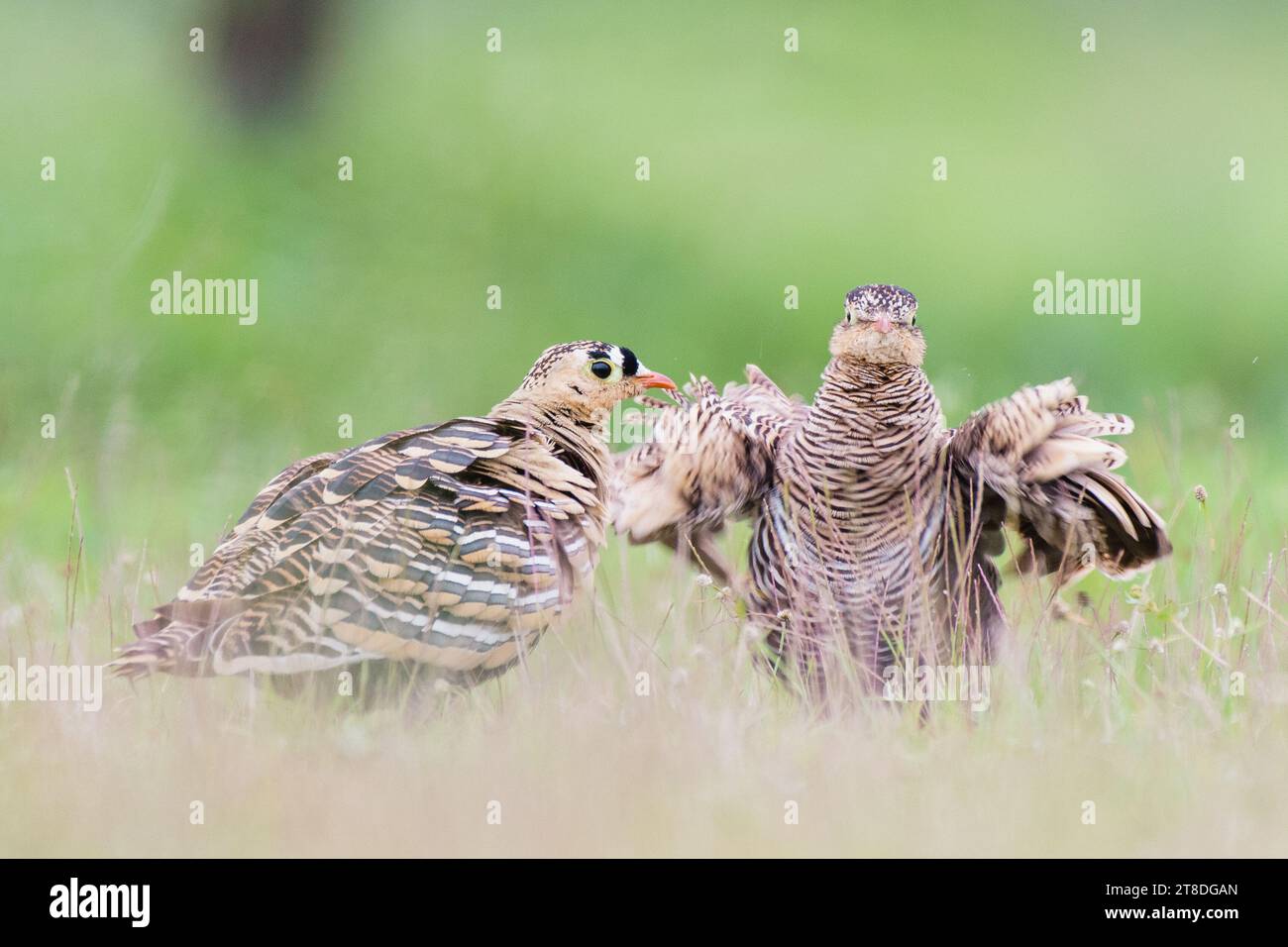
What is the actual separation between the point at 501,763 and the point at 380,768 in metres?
0.33

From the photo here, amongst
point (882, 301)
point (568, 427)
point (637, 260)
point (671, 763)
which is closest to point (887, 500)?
point (882, 301)

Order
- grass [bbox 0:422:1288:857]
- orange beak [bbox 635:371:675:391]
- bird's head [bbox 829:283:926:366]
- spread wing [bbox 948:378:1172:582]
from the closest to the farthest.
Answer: grass [bbox 0:422:1288:857]
spread wing [bbox 948:378:1172:582]
bird's head [bbox 829:283:926:366]
orange beak [bbox 635:371:675:391]

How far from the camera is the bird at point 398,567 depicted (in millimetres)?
4527

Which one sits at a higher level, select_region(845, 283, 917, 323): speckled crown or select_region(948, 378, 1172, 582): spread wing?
select_region(845, 283, 917, 323): speckled crown

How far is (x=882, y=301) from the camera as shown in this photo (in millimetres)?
5340

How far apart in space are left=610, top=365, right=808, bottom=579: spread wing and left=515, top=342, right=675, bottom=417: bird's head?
28cm

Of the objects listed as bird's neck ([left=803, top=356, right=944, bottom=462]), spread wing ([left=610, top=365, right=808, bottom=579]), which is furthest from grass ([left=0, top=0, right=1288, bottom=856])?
bird's neck ([left=803, top=356, right=944, bottom=462])

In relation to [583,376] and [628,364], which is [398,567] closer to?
[583,376]

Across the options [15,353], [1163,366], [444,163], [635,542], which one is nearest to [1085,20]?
[1163,366]

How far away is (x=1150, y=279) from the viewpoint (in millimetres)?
13609

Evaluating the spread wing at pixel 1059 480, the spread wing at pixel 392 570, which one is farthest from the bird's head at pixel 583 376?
the spread wing at pixel 1059 480

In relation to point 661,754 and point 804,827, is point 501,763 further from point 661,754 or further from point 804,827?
point 804,827

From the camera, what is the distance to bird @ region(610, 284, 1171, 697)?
527 centimetres

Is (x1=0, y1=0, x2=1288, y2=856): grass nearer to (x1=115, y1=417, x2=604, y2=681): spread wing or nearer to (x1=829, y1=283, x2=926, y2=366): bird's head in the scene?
(x1=115, y1=417, x2=604, y2=681): spread wing
